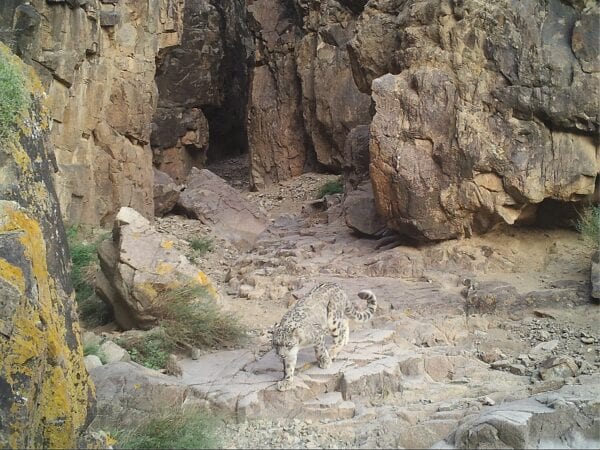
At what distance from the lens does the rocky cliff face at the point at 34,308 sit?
3939 millimetres

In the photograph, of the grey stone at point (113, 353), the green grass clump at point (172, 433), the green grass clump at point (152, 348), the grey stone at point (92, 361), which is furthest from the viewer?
the green grass clump at point (152, 348)

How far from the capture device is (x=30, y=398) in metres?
3.96

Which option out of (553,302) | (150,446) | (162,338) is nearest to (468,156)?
(553,302)

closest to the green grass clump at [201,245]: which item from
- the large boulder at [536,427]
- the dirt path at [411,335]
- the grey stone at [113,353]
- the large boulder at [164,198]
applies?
the dirt path at [411,335]

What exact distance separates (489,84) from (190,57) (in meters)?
18.6

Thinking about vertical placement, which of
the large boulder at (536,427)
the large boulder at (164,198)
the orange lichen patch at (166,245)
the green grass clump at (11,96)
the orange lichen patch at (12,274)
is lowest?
the large boulder at (164,198)

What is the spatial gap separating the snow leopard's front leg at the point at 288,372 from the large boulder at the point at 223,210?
9221mm

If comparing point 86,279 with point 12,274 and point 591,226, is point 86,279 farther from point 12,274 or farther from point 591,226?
point 591,226

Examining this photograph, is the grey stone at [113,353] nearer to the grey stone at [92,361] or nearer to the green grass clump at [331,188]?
the grey stone at [92,361]

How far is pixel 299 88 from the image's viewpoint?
24266 mm

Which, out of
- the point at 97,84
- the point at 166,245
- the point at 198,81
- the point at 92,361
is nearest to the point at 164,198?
the point at 97,84

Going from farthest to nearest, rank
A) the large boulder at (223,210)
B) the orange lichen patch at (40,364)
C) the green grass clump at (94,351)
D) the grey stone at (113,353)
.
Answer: the large boulder at (223,210)
the grey stone at (113,353)
the green grass clump at (94,351)
the orange lichen patch at (40,364)

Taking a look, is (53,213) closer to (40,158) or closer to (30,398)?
(40,158)

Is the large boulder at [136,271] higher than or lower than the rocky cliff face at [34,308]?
lower
